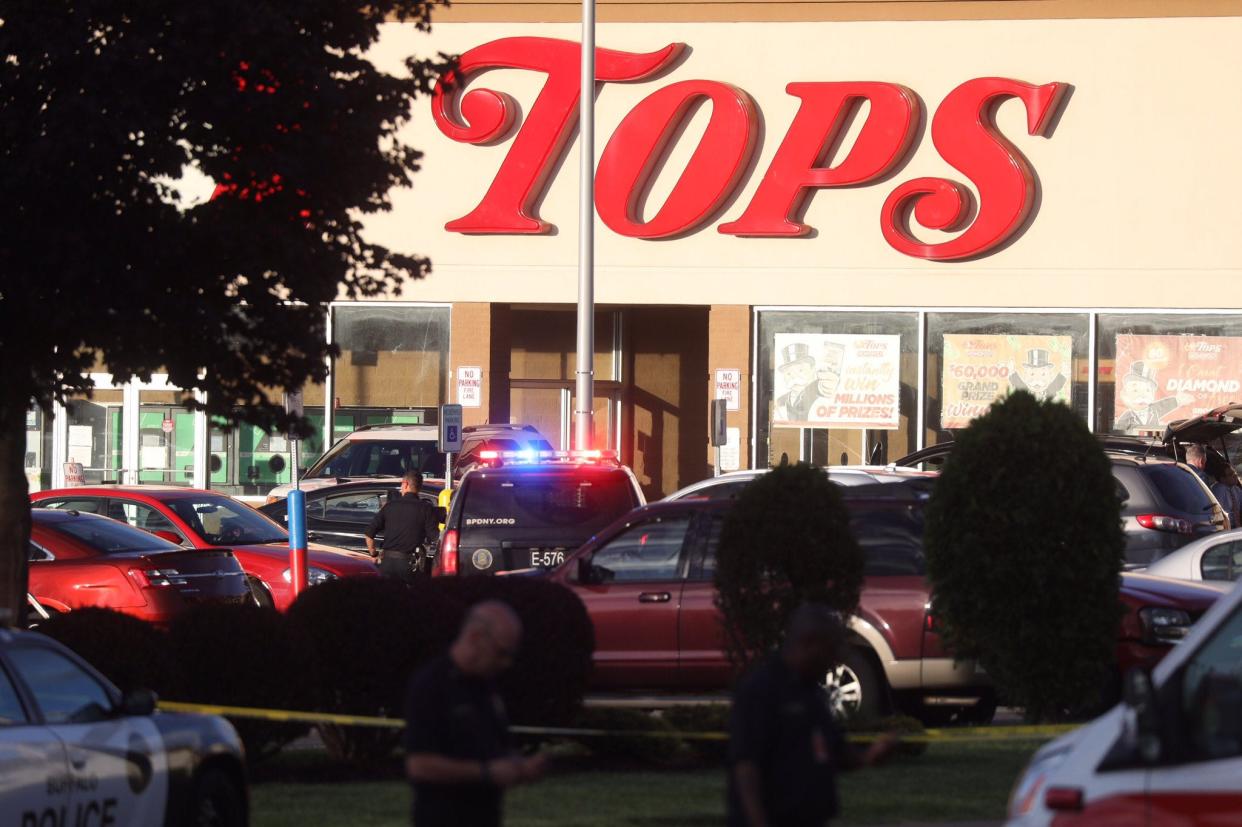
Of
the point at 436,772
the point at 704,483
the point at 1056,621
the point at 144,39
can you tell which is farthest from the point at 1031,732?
the point at 704,483

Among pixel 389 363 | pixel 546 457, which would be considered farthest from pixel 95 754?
pixel 389 363

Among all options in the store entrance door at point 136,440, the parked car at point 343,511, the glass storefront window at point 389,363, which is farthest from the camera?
the store entrance door at point 136,440

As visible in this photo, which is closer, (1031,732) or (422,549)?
(1031,732)

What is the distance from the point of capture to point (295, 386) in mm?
11320

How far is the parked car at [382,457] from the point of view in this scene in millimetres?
26469

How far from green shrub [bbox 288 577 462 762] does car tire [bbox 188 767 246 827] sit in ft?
6.98

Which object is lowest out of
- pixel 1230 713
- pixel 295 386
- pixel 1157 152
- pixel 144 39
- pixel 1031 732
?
pixel 1031 732

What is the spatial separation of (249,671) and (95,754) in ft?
9.62

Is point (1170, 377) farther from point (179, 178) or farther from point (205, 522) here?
point (179, 178)

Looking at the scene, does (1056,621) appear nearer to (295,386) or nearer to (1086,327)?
(295,386)

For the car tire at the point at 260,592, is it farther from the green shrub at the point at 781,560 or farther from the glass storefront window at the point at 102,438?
the glass storefront window at the point at 102,438

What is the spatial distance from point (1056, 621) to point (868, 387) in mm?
21460

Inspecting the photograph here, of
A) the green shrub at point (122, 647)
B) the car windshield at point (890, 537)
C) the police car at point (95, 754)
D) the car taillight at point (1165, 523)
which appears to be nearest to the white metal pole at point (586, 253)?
the car taillight at point (1165, 523)

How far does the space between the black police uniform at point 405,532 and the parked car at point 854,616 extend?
675 centimetres
